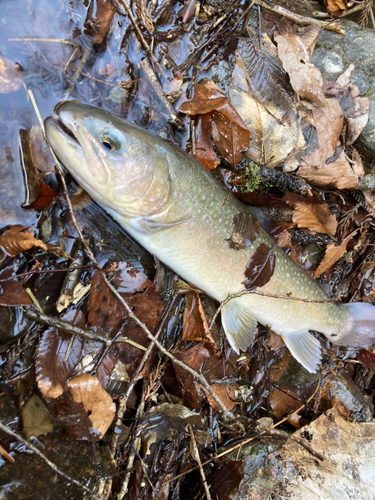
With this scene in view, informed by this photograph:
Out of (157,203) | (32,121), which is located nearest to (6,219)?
(32,121)

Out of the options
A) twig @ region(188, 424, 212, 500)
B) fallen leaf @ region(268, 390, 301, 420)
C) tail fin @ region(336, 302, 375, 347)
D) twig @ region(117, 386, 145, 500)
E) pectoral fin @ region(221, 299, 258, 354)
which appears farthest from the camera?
tail fin @ region(336, 302, 375, 347)

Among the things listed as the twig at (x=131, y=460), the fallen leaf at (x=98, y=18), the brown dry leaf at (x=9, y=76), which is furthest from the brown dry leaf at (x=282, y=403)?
the fallen leaf at (x=98, y=18)

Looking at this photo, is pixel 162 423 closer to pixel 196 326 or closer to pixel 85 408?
pixel 85 408

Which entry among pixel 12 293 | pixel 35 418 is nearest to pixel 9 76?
pixel 12 293

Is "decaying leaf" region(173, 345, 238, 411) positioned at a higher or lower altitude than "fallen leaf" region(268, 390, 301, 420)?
higher

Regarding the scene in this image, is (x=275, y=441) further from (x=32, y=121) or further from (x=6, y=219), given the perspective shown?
(x=32, y=121)

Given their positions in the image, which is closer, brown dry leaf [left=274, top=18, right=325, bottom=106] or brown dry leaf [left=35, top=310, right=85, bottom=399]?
brown dry leaf [left=35, top=310, right=85, bottom=399]

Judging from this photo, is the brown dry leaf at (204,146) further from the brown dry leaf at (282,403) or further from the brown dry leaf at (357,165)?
the brown dry leaf at (282,403)

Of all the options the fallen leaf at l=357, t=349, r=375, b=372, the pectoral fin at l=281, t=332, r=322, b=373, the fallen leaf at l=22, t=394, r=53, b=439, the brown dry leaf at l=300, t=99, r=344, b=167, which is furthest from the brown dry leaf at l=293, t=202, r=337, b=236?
the fallen leaf at l=22, t=394, r=53, b=439

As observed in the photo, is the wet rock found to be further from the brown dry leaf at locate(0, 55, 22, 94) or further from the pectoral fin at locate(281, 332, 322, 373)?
the brown dry leaf at locate(0, 55, 22, 94)
